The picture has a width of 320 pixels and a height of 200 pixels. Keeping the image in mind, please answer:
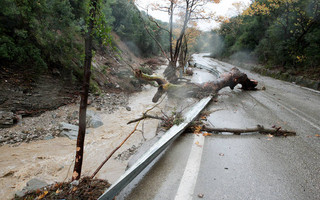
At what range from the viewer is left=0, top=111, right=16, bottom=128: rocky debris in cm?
501

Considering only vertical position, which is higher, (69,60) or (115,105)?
(69,60)

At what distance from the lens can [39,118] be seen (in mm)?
5855

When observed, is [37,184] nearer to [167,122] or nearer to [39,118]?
[167,122]

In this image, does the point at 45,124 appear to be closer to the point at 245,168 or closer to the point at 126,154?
the point at 126,154

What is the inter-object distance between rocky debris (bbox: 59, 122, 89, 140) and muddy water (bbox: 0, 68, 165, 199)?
0.18 meters

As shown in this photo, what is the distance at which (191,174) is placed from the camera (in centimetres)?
237

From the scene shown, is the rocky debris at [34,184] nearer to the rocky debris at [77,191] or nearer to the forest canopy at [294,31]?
the rocky debris at [77,191]

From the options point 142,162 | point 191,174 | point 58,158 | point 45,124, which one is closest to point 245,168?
point 191,174

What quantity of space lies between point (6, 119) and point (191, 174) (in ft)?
18.8

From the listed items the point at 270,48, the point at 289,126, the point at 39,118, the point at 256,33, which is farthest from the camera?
the point at 256,33

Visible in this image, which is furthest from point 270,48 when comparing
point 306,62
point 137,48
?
point 137,48

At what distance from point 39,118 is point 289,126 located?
748 centimetres

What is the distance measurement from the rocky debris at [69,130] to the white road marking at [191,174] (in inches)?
151

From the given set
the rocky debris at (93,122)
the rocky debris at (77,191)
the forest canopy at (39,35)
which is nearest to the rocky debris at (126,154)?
the rocky debris at (77,191)
